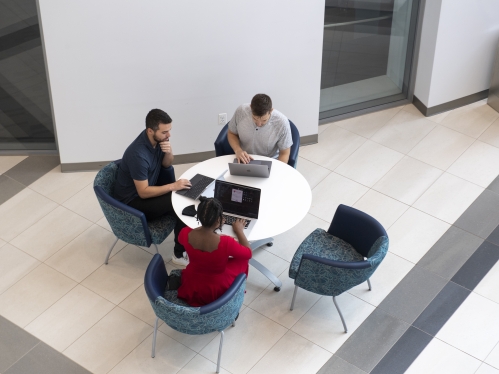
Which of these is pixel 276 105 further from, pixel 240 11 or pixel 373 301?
pixel 373 301

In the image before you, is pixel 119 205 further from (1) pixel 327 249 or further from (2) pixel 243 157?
(1) pixel 327 249

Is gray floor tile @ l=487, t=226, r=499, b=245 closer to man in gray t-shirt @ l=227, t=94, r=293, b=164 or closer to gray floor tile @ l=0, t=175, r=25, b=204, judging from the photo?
man in gray t-shirt @ l=227, t=94, r=293, b=164

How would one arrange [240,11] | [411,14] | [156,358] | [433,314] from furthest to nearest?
[411,14] < [240,11] < [433,314] < [156,358]

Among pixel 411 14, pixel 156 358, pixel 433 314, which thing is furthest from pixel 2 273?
pixel 411 14

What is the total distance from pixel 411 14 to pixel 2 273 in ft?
15.7

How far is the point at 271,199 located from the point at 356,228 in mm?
679

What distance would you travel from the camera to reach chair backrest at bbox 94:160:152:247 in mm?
4824

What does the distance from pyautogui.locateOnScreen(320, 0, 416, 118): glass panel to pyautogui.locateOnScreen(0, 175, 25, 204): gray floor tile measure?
3260 mm

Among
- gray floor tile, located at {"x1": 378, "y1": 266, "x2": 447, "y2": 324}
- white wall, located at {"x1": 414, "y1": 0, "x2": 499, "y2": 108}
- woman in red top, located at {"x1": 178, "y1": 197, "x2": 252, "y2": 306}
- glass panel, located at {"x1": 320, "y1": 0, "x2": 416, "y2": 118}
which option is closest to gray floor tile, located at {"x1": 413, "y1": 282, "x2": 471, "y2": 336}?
gray floor tile, located at {"x1": 378, "y1": 266, "x2": 447, "y2": 324}

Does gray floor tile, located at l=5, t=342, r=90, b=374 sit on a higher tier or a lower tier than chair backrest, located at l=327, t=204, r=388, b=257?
lower

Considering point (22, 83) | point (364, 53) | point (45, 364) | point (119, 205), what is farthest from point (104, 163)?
point (364, 53)

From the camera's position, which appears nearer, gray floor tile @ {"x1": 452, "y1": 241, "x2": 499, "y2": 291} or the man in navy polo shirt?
the man in navy polo shirt

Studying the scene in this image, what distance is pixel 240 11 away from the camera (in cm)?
577

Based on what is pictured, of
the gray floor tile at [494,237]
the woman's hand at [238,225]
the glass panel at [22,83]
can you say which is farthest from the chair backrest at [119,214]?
the gray floor tile at [494,237]
